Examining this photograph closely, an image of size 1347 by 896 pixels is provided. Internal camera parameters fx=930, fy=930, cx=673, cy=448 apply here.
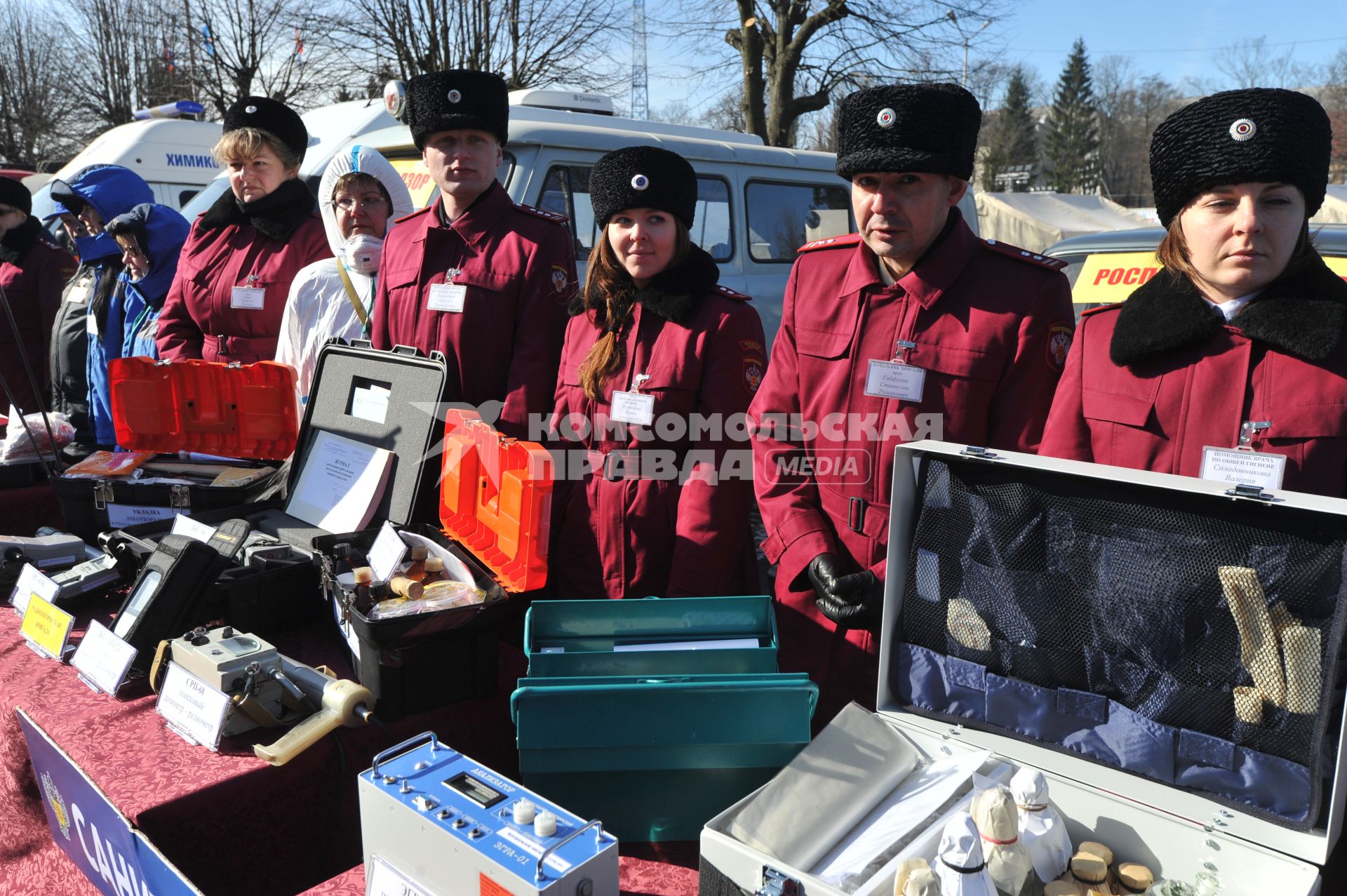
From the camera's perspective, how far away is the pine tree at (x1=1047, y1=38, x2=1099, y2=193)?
53.3 metres

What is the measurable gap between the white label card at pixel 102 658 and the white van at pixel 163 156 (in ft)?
33.6

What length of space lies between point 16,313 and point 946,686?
5.81 m

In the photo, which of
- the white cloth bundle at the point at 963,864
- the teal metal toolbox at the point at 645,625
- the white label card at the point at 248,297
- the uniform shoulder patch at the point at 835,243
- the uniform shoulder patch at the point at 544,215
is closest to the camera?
the white cloth bundle at the point at 963,864

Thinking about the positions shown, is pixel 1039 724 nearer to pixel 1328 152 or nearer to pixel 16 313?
pixel 1328 152

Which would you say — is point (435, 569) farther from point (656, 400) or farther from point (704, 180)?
point (704, 180)

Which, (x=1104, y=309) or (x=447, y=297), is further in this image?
(x=447, y=297)

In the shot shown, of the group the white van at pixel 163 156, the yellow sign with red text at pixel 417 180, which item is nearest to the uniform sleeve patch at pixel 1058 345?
the yellow sign with red text at pixel 417 180

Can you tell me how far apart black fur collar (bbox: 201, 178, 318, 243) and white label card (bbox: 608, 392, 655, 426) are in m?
1.93

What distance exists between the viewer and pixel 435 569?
1999mm

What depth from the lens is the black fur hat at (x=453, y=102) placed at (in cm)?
277

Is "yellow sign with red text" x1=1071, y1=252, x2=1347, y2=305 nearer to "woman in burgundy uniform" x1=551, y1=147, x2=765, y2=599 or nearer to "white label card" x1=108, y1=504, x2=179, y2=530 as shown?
"woman in burgundy uniform" x1=551, y1=147, x2=765, y2=599

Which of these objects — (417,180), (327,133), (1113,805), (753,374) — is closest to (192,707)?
(753,374)

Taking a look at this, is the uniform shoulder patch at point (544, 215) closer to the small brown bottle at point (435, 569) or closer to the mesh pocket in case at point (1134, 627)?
the small brown bottle at point (435, 569)

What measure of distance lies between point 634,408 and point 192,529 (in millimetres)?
1088
